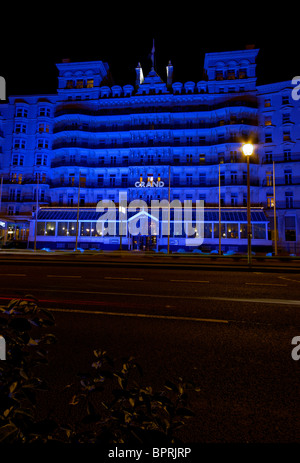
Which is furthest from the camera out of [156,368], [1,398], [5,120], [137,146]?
[5,120]

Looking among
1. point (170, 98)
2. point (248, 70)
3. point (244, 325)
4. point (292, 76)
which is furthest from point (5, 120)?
point (244, 325)

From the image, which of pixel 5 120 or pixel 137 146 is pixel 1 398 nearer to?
pixel 137 146

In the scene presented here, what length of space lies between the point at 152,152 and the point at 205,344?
39355 millimetres

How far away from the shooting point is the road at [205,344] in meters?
2.54

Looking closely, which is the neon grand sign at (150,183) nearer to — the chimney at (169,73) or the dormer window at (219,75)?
the chimney at (169,73)

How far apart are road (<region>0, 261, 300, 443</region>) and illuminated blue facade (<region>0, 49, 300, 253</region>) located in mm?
29380

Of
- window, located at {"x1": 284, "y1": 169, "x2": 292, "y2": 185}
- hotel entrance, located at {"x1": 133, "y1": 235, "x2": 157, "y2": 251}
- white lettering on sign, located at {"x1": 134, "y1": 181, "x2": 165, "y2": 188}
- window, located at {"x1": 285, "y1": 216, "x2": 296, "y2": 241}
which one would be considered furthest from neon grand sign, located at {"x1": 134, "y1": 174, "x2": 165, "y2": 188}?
window, located at {"x1": 285, "y1": 216, "x2": 296, "y2": 241}

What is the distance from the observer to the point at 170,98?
40.9 metres

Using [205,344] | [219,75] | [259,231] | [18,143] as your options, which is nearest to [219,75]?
[219,75]

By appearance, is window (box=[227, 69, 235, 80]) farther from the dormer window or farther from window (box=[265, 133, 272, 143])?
window (box=[265, 133, 272, 143])

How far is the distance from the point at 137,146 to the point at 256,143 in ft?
58.0

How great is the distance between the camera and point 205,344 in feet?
13.9

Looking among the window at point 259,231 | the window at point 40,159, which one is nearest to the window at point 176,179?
the window at point 259,231

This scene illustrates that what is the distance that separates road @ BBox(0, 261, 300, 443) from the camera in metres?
2.54
